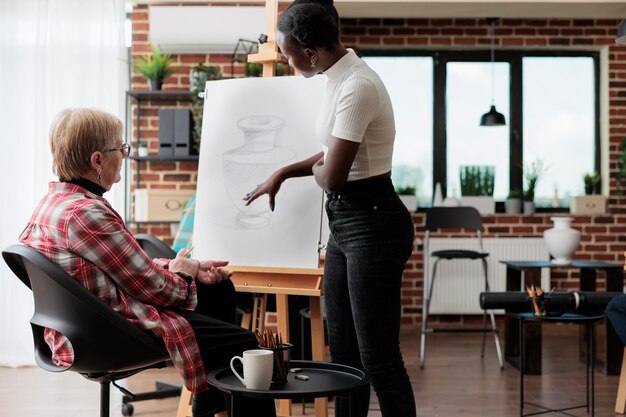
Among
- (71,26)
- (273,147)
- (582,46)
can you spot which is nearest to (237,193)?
(273,147)

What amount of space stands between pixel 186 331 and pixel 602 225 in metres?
4.60

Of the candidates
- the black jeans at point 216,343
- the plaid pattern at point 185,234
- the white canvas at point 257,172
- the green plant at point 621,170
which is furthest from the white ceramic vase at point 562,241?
the black jeans at point 216,343

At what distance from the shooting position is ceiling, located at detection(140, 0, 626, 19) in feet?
16.6

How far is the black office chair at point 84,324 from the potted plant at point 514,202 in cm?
425

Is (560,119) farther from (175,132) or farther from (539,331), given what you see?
(175,132)

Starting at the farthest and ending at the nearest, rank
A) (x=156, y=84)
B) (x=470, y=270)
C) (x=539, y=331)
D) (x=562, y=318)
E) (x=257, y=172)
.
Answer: (x=470, y=270)
(x=156, y=84)
(x=539, y=331)
(x=562, y=318)
(x=257, y=172)

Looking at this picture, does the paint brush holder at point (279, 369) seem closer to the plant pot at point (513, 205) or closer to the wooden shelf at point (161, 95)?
the wooden shelf at point (161, 95)

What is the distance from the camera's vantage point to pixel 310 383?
1862 mm

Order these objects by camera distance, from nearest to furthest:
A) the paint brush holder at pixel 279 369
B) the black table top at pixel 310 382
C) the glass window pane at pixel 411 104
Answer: the black table top at pixel 310 382
the paint brush holder at pixel 279 369
the glass window pane at pixel 411 104

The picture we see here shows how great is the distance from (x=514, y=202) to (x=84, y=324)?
4.46 meters

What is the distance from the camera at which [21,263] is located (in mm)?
2113

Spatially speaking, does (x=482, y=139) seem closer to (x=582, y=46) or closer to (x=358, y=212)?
(x=582, y=46)

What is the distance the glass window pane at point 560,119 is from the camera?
608 cm

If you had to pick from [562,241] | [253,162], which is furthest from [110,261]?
[562,241]
